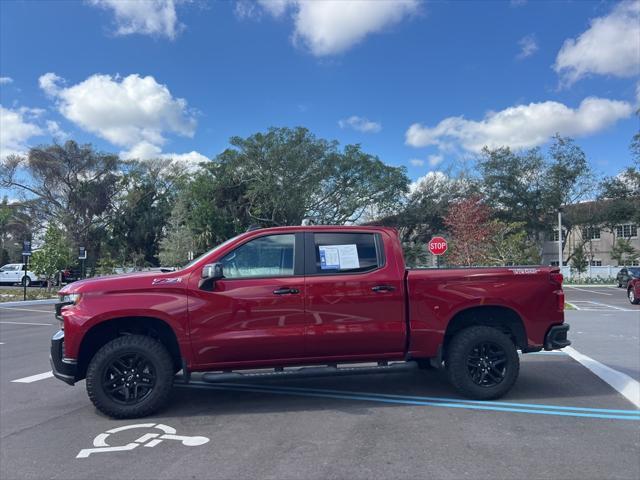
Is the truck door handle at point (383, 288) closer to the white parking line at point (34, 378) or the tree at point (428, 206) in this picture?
the white parking line at point (34, 378)

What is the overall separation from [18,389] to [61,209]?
46.3 meters

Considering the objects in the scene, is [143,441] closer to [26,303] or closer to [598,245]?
[26,303]

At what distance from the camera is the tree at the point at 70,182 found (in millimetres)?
46531

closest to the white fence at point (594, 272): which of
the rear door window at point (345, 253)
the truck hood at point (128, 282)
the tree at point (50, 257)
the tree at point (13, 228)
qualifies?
the tree at point (50, 257)

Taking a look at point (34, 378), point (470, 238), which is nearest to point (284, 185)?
point (470, 238)

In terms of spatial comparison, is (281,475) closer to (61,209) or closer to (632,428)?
(632,428)

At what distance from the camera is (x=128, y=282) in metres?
5.34

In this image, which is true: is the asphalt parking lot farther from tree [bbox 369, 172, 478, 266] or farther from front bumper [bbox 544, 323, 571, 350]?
tree [bbox 369, 172, 478, 266]

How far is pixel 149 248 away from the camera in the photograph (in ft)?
179

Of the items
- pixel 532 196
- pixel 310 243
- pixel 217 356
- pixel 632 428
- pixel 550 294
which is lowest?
pixel 632 428

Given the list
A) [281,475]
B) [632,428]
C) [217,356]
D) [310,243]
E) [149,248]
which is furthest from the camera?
[149,248]

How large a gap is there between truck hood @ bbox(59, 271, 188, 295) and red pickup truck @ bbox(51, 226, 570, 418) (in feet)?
0.04

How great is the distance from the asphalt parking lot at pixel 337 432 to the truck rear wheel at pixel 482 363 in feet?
0.64

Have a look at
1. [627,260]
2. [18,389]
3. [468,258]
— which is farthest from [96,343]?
[627,260]
